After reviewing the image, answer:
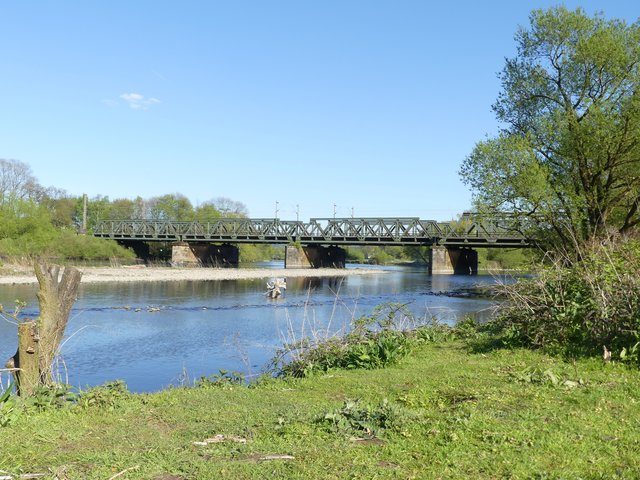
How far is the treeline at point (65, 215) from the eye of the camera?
59312 millimetres

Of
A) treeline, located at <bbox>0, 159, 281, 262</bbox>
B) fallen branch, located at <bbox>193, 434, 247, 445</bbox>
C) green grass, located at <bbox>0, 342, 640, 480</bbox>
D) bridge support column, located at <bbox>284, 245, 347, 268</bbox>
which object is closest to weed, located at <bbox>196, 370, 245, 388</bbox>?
green grass, located at <bbox>0, 342, 640, 480</bbox>

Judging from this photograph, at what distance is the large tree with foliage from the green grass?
17.8 metres

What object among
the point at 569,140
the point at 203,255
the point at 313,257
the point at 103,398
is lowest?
the point at 103,398

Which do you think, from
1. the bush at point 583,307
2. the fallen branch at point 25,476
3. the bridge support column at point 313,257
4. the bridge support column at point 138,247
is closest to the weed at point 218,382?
the fallen branch at point 25,476

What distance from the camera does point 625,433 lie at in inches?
236

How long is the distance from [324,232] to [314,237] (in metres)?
1.48

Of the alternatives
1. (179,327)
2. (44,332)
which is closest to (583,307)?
(44,332)

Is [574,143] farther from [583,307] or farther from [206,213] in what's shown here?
[206,213]

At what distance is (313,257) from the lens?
8450 cm

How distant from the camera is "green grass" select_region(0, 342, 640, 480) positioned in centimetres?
518

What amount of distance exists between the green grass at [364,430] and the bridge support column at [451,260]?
62.1 meters

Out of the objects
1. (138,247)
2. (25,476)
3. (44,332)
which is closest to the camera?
(25,476)

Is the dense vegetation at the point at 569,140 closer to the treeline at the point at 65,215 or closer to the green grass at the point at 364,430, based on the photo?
the green grass at the point at 364,430

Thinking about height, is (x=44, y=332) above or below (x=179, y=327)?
above
